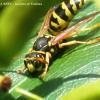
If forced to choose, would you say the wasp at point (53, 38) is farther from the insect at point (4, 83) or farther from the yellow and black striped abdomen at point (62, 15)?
the insect at point (4, 83)

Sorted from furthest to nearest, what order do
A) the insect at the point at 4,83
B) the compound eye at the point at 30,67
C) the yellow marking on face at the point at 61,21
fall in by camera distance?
the yellow marking on face at the point at 61,21, the compound eye at the point at 30,67, the insect at the point at 4,83

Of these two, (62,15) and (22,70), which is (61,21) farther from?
(22,70)

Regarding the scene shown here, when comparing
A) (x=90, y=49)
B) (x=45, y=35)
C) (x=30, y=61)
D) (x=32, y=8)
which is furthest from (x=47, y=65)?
(x=32, y=8)

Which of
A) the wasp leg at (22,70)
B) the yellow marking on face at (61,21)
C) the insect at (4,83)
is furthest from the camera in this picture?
the yellow marking on face at (61,21)

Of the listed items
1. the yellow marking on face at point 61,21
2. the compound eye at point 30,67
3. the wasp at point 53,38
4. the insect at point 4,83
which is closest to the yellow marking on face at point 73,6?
the wasp at point 53,38

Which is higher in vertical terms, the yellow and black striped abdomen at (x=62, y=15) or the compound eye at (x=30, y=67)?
the yellow and black striped abdomen at (x=62, y=15)

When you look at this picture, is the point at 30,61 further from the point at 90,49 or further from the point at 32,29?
the point at 32,29

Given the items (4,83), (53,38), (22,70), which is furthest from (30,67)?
(4,83)

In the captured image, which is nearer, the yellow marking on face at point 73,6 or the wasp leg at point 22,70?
the wasp leg at point 22,70

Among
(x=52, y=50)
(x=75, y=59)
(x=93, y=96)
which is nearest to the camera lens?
(x=93, y=96)
